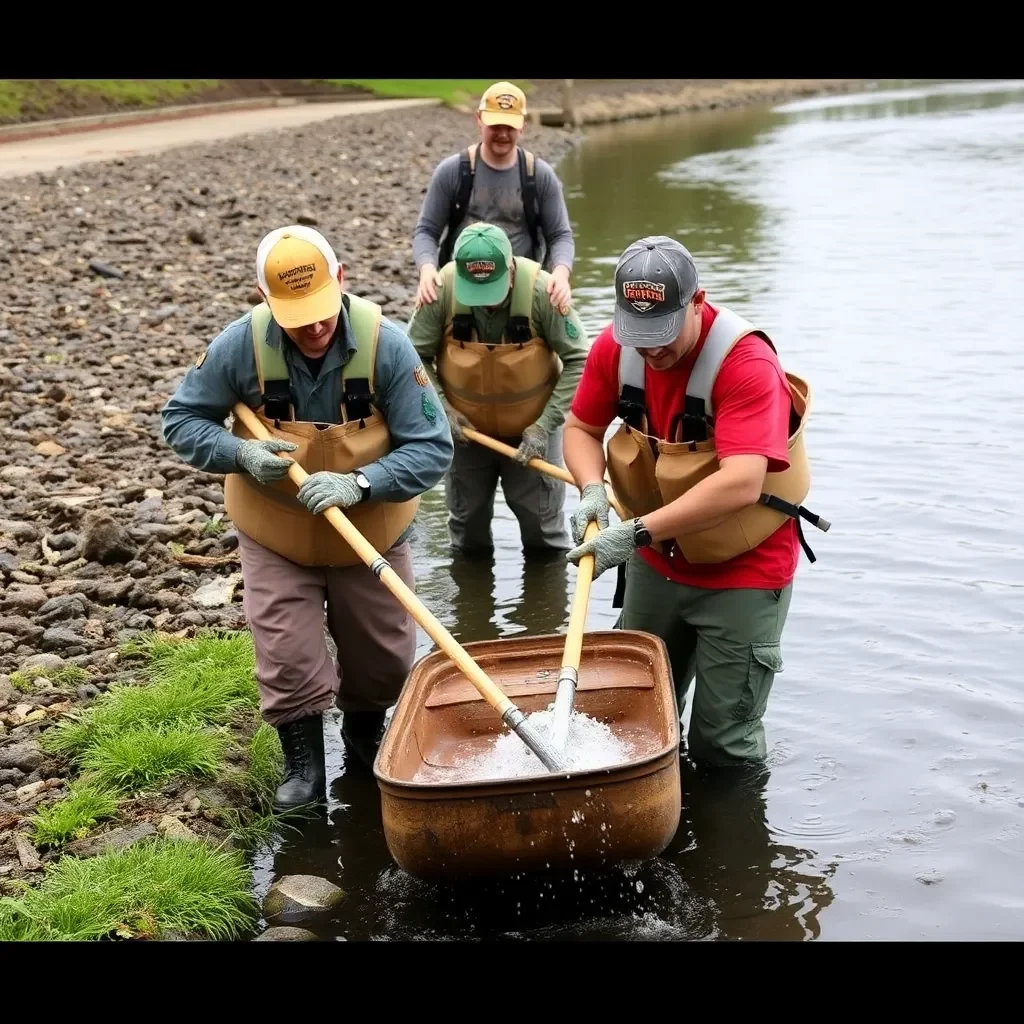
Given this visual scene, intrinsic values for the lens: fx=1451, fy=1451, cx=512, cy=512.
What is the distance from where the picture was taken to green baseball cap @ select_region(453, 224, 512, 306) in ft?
22.5

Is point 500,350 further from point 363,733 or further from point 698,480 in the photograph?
point 698,480

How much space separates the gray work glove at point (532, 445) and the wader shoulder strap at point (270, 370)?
2306 millimetres

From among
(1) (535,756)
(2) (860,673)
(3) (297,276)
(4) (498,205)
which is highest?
(3) (297,276)

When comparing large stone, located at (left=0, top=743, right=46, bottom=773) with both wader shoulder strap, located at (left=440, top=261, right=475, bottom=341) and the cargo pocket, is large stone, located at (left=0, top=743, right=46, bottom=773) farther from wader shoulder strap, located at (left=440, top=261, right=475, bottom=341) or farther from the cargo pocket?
wader shoulder strap, located at (left=440, top=261, right=475, bottom=341)

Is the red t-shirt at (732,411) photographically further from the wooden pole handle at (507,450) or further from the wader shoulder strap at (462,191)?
the wader shoulder strap at (462,191)

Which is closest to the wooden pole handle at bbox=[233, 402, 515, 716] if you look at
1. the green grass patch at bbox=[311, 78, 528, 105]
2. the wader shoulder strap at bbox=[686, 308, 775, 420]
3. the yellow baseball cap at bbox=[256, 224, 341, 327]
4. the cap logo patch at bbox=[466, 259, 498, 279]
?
the yellow baseball cap at bbox=[256, 224, 341, 327]

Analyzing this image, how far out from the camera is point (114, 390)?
1052 cm

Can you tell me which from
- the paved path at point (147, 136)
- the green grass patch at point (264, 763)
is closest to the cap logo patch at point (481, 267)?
the green grass patch at point (264, 763)

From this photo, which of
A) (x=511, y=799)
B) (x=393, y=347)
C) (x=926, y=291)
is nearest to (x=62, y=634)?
(x=393, y=347)

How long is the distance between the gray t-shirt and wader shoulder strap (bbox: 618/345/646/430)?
312cm

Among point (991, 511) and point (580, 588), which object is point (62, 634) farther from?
point (991, 511)

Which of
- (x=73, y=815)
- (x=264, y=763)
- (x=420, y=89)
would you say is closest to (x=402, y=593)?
(x=264, y=763)

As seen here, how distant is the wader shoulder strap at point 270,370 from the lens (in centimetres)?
502

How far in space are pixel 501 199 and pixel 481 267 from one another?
1.33 meters
